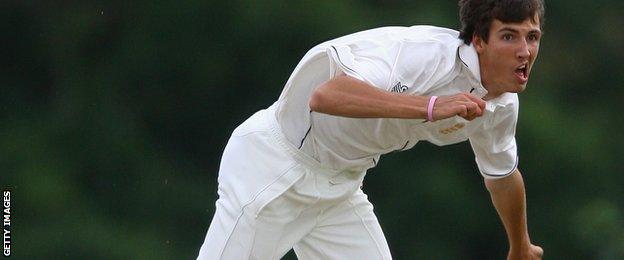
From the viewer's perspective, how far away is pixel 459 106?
488cm

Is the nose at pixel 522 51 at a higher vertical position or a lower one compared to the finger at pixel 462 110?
higher

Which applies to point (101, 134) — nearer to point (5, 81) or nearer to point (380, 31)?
point (5, 81)

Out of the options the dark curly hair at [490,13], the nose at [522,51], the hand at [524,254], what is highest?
the dark curly hair at [490,13]

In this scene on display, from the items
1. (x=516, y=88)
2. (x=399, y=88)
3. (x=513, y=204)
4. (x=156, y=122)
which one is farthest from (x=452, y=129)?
(x=156, y=122)

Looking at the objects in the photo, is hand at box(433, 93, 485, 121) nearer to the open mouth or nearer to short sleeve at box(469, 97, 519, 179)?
the open mouth

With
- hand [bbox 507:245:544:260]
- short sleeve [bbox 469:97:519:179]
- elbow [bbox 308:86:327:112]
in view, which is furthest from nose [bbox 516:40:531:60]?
hand [bbox 507:245:544:260]

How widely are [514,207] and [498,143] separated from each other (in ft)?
0.92

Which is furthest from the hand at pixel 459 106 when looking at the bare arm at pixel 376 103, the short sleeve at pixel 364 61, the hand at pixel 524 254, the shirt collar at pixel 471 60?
the hand at pixel 524 254

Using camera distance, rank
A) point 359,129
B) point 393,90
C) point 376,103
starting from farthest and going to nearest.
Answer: point 359,129 < point 393,90 < point 376,103

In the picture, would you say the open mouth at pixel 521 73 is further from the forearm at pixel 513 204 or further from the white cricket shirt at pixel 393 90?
the forearm at pixel 513 204

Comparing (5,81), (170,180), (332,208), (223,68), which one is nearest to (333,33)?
(223,68)

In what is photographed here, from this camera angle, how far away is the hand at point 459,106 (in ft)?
16.0

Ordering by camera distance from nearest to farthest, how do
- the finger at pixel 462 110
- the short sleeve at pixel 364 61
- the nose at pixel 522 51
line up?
the finger at pixel 462 110 → the short sleeve at pixel 364 61 → the nose at pixel 522 51

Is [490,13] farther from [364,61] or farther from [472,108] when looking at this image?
[472,108]
